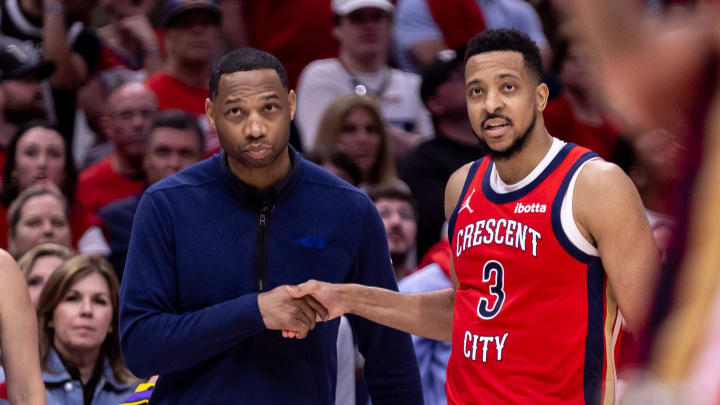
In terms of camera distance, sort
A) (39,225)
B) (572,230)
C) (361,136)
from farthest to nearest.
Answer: (361,136)
(39,225)
(572,230)

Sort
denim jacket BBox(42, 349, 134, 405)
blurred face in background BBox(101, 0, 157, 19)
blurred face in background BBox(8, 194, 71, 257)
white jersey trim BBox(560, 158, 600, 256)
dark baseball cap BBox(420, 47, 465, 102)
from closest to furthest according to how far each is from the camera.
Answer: white jersey trim BBox(560, 158, 600, 256) < denim jacket BBox(42, 349, 134, 405) < blurred face in background BBox(8, 194, 71, 257) < dark baseball cap BBox(420, 47, 465, 102) < blurred face in background BBox(101, 0, 157, 19)

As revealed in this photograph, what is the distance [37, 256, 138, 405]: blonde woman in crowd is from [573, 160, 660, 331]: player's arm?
8.69 ft

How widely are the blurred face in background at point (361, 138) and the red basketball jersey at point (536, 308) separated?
10.2 feet

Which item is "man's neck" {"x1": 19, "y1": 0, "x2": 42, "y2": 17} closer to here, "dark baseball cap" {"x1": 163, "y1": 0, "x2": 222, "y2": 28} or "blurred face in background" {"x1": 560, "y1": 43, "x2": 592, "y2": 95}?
"dark baseball cap" {"x1": 163, "y1": 0, "x2": 222, "y2": 28}

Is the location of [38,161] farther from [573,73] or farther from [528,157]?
[528,157]

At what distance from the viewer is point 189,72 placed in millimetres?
7309

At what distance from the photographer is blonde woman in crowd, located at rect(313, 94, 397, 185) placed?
677cm

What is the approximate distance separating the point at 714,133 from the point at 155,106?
5717 millimetres

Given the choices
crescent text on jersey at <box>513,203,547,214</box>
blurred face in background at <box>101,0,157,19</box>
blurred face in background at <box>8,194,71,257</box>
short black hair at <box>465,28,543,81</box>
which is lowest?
blurred face in background at <box>8,194,71,257</box>

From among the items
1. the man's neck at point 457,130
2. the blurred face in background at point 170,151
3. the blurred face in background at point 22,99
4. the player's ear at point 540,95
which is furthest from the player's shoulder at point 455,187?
the blurred face in background at point 22,99

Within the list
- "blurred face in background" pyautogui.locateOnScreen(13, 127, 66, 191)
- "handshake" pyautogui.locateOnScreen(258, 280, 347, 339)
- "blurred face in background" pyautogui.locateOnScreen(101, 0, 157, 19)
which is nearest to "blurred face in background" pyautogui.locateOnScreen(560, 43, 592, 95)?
"blurred face in background" pyautogui.locateOnScreen(101, 0, 157, 19)

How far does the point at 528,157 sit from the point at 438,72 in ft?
11.6

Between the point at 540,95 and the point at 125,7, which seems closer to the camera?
the point at 540,95

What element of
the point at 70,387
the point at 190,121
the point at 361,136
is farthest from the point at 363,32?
the point at 70,387
